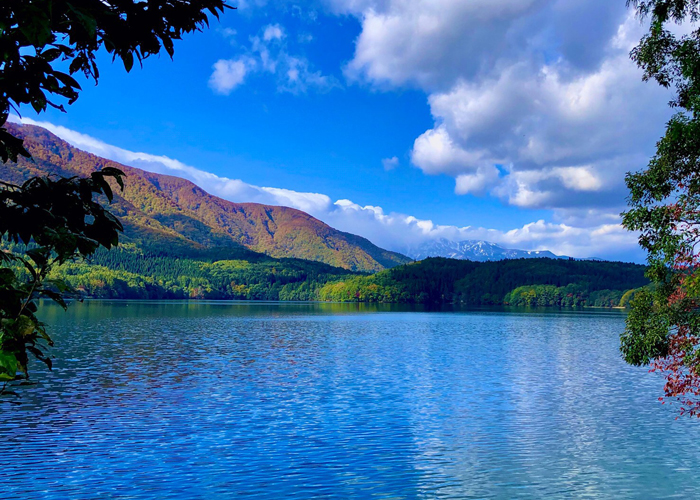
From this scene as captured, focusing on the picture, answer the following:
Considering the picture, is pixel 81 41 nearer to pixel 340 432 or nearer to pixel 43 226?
pixel 43 226

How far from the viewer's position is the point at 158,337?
8338 centimetres

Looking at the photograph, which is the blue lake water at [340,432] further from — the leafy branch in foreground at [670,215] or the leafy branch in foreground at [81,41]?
the leafy branch in foreground at [81,41]

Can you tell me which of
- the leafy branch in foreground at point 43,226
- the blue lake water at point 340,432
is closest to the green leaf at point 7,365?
the leafy branch in foreground at point 43,226

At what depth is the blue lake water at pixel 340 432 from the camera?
21750 mm

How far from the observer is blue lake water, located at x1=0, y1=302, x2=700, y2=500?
71.4 ft

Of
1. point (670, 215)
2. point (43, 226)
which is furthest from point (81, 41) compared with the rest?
point (670, 215)

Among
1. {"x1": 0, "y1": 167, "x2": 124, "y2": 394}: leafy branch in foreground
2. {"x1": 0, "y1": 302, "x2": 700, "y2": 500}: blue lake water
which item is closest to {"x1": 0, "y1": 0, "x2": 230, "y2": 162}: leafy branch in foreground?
{"x1": 0, "y1": 167, "x2": 124, "y2": 394}: leafy branch in foreground

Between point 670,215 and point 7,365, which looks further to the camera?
point 670,215

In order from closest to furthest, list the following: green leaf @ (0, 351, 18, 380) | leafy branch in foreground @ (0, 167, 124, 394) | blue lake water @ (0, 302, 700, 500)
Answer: green leaf @ (0, 351, 18, 380)
leafy branch in foreground @ (0, 167, 124, 394)
blue lake water @ (0, 302, 700, 500)

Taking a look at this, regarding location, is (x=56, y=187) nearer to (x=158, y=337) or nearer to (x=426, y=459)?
(x=426, y=459)

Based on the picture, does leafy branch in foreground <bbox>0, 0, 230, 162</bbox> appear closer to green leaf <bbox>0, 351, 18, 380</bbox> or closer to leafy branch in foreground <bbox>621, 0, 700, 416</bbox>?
green leaf <bbox>0, 351, 18, 380</bbox>

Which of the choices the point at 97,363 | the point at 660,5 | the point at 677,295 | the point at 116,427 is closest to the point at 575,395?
the point at 677,295

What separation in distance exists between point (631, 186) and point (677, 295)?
548 cm

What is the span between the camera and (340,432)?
29.6 metres
